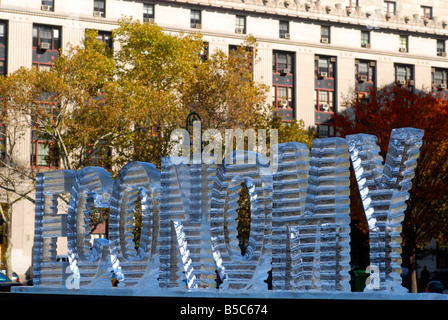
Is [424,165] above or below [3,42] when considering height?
below

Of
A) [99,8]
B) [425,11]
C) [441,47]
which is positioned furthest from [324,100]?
[99,8]

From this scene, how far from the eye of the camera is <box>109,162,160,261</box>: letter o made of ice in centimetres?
1583

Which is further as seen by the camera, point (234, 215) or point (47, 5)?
point (47, 5)

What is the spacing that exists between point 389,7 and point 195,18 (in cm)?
2017

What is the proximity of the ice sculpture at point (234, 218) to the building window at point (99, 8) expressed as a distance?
48.3m

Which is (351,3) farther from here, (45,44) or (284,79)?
(45,44)

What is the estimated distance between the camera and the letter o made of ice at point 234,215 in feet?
47.2

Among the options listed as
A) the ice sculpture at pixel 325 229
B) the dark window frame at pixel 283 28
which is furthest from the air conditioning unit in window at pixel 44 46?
the ice sculpture at pixel 325 229

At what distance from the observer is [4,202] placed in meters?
55.9

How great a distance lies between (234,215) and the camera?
49.9 feet

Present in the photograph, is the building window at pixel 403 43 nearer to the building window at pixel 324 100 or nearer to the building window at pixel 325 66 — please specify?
the building window at pixel 325 66

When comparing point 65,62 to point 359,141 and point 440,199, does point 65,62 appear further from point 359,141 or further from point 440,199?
point 359,141

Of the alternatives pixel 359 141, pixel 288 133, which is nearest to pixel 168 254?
pixel 359 141

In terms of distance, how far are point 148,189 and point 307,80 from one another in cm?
5663
